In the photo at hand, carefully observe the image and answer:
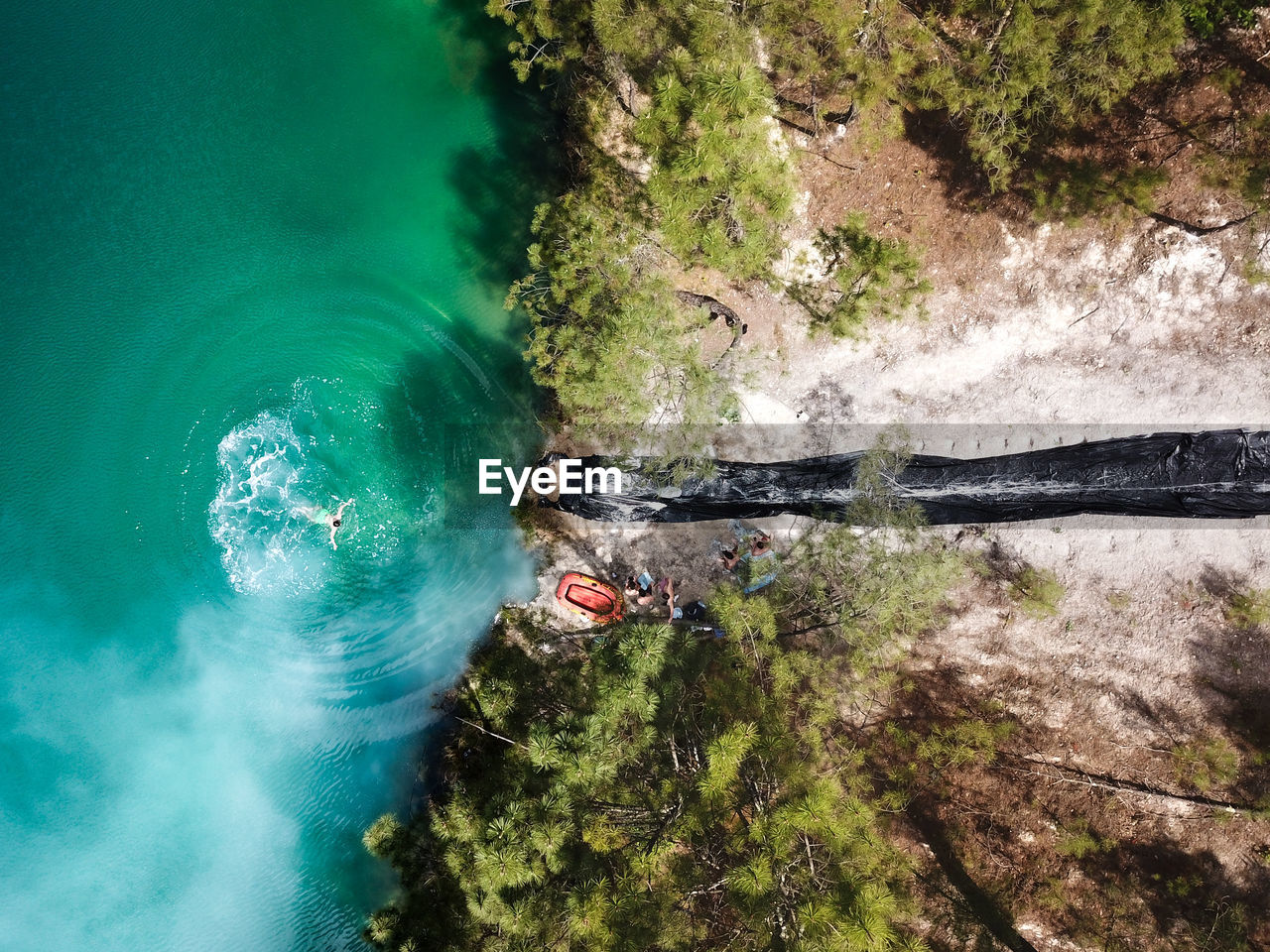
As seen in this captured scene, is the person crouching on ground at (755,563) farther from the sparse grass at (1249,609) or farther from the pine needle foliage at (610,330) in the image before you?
the sparse grass at (1249,609)

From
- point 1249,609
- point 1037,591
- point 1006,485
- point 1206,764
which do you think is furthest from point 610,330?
point 1206,764

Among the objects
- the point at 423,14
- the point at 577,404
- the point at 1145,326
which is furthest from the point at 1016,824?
the point at 423,14

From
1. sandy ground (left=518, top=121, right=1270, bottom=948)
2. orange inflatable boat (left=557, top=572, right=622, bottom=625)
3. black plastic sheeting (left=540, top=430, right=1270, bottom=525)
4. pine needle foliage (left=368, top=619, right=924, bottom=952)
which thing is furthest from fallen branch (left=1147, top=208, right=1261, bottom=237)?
orange inflatable boat (left=557, top=572, right=622, bottom=625)

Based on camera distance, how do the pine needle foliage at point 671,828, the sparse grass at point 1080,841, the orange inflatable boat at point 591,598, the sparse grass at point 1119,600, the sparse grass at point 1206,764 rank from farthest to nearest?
the orange inflatable boat at point 591,598
the sparse grass at point 1119,600
the sparse grass at point 1080,841
the sparse grass at point 1206,764
the pine needle foliage at point 671,828

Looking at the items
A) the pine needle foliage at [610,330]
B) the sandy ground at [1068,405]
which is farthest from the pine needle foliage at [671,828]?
the pine needle foliage at [610,330]

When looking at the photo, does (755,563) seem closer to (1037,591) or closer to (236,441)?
(1037,591)

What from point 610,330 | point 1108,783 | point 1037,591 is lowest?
point 1108,783

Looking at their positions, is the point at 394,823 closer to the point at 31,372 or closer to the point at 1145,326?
the point at 31,372
